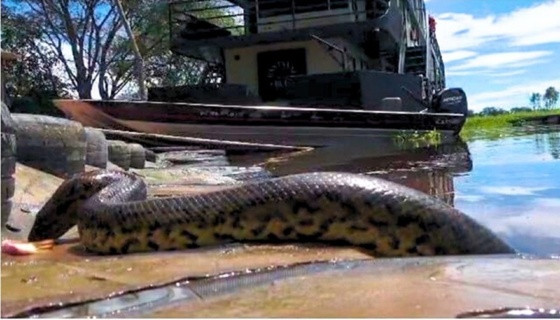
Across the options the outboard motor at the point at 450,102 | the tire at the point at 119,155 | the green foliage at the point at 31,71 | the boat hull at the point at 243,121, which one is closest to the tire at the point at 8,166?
the tire at the point at 119,155

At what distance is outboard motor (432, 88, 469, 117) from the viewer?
18422mm

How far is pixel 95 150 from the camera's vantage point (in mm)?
8180

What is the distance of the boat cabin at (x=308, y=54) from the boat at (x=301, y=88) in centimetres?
3

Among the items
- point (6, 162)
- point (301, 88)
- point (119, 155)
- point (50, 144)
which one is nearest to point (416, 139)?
point (301, 88)

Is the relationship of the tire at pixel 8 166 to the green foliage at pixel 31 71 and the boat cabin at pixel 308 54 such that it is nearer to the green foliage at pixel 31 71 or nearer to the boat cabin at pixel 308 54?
the boat cabin at pixel 308 54

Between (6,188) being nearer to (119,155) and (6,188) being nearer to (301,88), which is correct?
(119,155)

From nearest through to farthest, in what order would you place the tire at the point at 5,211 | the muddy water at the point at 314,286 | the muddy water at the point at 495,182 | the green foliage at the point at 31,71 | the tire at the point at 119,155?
the muddy water at the point at 314,286
the tire at the point at 5,211
the muddy water at the point at 495,182
the tire at the point at 119,155
the green foliage at the point at 31,71

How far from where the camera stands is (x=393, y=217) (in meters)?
3.74

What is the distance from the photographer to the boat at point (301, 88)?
53.2 feet

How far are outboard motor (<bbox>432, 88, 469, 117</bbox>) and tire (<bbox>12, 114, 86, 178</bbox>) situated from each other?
13.0 m

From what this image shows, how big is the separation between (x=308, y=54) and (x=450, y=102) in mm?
5208

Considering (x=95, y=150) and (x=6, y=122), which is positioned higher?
(x=6, y=122)

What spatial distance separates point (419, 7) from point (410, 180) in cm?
2680

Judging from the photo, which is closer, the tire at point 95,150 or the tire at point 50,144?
the tire at point 50,144
